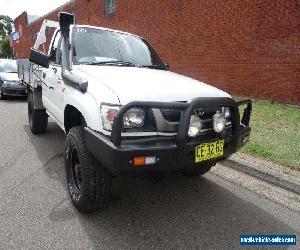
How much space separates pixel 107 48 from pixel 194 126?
1937 millimetres

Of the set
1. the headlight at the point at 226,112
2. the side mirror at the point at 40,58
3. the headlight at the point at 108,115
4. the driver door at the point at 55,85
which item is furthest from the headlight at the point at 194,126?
the side mirror at the point at 40,58

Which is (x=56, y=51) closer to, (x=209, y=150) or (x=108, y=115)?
(x=108, y=115)

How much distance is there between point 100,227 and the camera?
314 cm

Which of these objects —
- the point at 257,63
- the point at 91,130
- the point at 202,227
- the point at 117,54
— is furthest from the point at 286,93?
the point at 91,130

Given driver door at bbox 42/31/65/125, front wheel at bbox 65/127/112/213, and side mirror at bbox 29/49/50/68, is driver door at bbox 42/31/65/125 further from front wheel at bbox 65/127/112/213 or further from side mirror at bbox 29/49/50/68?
front wheel at bbox 65/127/112/213

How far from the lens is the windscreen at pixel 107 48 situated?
4141 millimetres

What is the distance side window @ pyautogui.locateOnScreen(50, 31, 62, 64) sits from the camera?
4.65 meters

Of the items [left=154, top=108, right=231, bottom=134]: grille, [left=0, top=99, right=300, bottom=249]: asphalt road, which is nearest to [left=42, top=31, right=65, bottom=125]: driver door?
[left=0, top=99, right=300, bottom=249]: asphalt road

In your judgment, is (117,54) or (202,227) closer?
(202,227)

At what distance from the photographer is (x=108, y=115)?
287cm

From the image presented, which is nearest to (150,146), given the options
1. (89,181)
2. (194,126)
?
(194,126)

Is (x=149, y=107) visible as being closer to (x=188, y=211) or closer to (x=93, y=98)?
(x=93, y=98)

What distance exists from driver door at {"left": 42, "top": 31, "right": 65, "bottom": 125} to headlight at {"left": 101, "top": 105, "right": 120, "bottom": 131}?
135 centimetres

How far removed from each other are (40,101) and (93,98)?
3339mm
